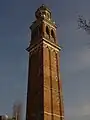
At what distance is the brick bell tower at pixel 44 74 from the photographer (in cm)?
2891

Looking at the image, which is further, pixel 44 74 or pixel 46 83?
pixel 44 74

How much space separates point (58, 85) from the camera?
32.2 meters

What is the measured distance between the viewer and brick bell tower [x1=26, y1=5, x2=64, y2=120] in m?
28.9

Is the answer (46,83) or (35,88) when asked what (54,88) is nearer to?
(46,83)

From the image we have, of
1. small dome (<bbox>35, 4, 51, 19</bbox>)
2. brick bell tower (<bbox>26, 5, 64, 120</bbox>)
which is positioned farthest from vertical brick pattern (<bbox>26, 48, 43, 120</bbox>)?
small dome (<bbox>35, 4, 51, 19</bbox>)

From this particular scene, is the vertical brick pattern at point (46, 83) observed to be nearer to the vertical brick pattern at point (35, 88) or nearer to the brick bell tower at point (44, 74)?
the brick bell tower at point (44, 74)

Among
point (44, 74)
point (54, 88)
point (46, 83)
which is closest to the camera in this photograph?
point (46, 83)

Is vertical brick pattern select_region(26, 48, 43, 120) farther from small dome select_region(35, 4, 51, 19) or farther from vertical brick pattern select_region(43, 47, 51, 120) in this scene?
small dome select_region(35, 4, 51, 19)

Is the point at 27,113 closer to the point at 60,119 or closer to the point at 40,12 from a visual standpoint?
the point at 60,119

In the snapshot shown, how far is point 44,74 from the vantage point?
30844mm

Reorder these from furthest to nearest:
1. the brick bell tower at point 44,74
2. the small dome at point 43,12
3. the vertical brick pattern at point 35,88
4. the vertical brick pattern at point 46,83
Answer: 1. the small dome at point 43,12
2. the vertical brick pattern at point 35,88
3. the brick bell tower at point 44,74
4. the vertical brick pattern at point 46,83

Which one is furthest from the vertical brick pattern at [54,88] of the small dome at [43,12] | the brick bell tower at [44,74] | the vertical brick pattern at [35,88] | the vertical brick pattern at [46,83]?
the small dome at [43,12]

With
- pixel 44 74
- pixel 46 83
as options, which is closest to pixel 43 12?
pixel 44 74

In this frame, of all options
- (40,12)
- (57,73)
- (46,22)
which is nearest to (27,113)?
(57,73)
